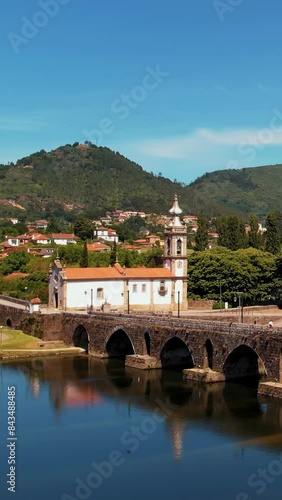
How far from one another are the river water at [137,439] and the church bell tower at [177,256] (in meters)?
19.7

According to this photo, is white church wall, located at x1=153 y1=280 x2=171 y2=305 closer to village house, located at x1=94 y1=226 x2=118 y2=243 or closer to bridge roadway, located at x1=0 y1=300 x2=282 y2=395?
bridge roadway, located at x1=0 y1=300 x2=282 y2=395

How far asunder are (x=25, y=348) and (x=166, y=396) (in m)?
18.1

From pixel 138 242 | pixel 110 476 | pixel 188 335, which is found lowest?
pixel 110 476

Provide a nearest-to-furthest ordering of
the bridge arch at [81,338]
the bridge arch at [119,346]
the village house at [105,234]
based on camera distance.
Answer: the bridge arch at [119,346] < the bridge arch at [81,338] < the village house at [105,234]

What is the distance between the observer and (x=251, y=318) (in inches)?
2351

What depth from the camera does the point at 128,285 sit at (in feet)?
212

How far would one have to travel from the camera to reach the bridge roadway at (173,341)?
4103 cm

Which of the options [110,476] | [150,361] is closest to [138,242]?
[150,361]

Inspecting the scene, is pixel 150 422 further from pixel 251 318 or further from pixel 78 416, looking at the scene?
pixel 251 318

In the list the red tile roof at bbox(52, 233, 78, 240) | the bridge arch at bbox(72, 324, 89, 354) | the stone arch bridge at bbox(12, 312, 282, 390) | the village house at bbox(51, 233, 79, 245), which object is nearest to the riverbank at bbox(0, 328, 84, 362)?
the bridge arch at bbox(72, 324, 89, 354)

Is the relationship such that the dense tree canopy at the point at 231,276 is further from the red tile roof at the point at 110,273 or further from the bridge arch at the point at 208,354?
the bridge arch at the point at 208,354

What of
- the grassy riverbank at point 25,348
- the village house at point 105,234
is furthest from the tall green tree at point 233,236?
the village house at point 105,234

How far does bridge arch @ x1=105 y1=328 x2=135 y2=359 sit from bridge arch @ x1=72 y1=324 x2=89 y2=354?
11.4 feet

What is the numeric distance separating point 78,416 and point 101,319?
17.0 metres
